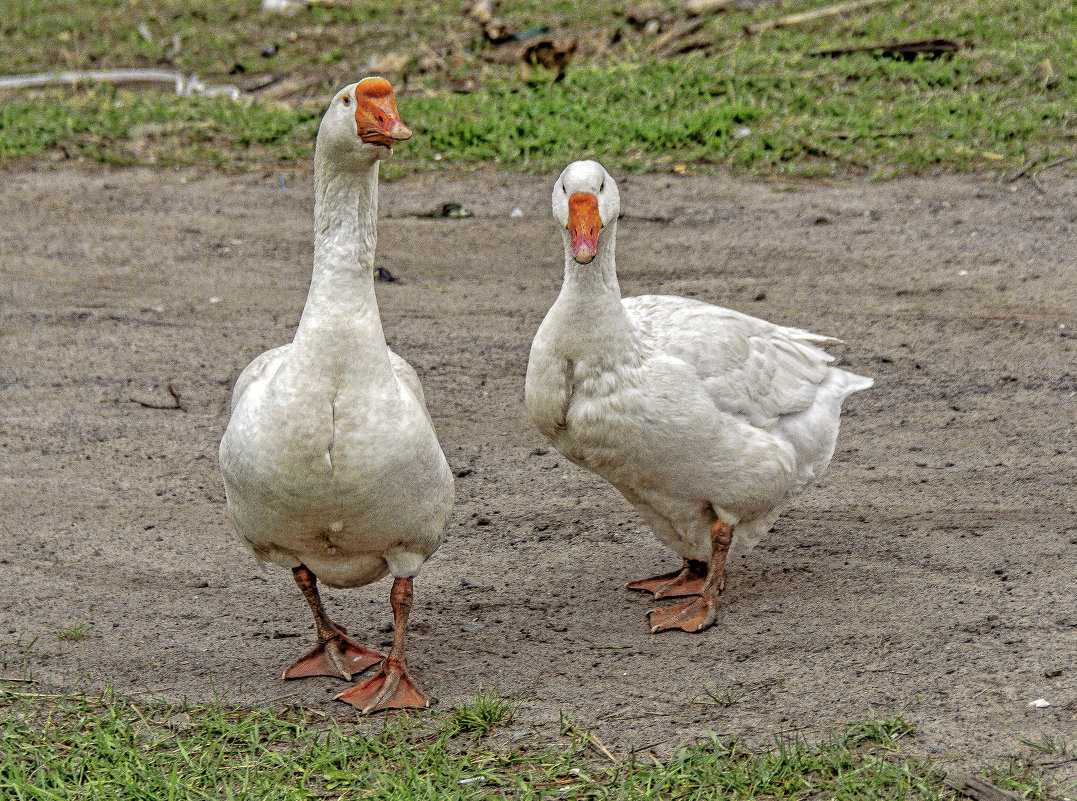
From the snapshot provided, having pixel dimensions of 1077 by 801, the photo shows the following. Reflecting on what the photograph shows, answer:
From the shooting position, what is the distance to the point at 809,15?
11.2 metres

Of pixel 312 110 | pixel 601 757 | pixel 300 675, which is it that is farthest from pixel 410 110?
pixel 601 757

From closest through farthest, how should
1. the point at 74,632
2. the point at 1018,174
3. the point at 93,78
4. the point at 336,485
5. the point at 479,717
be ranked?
the point at 336,485 < the point at 479,717 < the point at 74,632 < the point at 1018,174 < the point at 93,78

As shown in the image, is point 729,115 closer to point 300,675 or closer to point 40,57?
point 300,675

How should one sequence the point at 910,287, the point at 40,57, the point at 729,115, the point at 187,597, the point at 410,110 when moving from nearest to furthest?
the point at 187,597
the point at 910,287
the point at 729,115
the point at 410,110
the point at 40,57

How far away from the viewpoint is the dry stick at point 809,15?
11062 millimetres

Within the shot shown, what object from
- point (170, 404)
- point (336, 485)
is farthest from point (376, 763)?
point (170, 404)

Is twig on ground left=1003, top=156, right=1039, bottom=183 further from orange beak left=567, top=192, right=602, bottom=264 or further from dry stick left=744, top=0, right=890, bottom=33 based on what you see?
orange beak left=567, top=192, right=602, bottom=264

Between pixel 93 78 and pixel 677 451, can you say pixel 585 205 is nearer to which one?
pixel 677 451

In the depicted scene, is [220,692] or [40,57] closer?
[220,692]

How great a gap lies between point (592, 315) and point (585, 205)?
1.23 ft

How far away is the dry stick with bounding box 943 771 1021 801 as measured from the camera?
3.19 m

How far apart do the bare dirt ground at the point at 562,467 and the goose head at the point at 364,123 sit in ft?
5.75

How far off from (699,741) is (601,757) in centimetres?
29

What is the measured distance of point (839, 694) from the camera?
3846 mm
